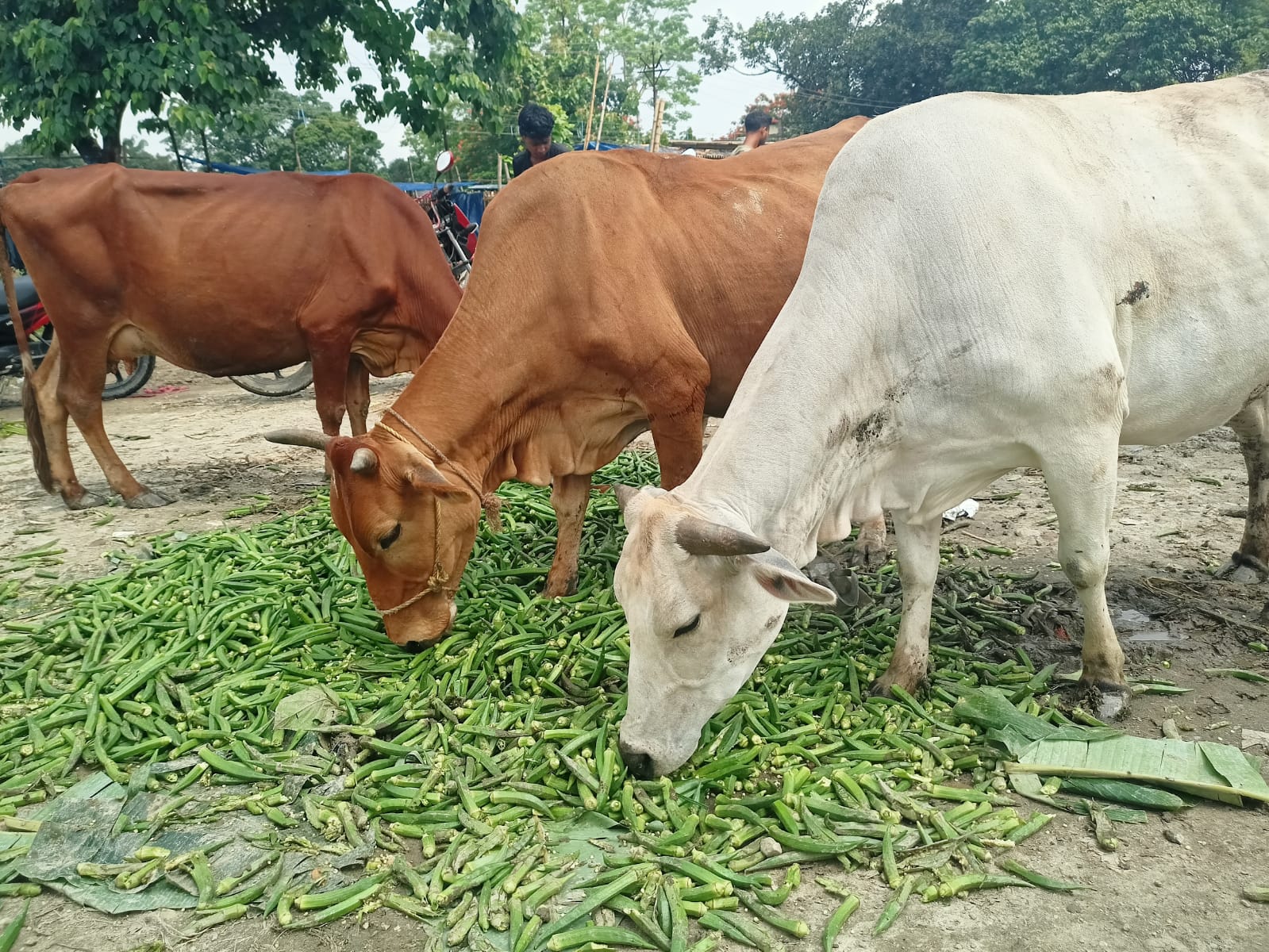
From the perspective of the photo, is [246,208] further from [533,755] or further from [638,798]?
[638,798]

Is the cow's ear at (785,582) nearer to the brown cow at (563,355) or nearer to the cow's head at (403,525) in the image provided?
the brown cow at (563,355)

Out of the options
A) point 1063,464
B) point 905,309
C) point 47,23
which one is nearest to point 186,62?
point 47,23

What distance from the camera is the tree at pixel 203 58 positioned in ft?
30.9

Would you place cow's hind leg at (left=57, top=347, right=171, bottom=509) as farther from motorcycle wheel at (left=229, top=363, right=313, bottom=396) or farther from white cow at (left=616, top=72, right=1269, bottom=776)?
white cow at (left=616, top=72, right=1269, bottom=776)

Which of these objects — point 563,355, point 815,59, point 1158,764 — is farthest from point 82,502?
point 815,59

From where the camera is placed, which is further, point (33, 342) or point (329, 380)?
point (33, 342)

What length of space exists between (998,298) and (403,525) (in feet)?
8.91

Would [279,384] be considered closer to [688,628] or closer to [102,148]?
[102,148]

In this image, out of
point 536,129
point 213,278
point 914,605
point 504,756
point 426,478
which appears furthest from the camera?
point 536,129

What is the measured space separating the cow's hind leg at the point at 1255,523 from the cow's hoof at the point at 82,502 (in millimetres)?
7734

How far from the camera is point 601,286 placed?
4.36m

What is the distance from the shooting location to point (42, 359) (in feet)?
32.6

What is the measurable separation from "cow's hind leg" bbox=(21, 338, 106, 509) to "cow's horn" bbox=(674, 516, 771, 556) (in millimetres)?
5982

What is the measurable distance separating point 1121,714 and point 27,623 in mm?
5310
